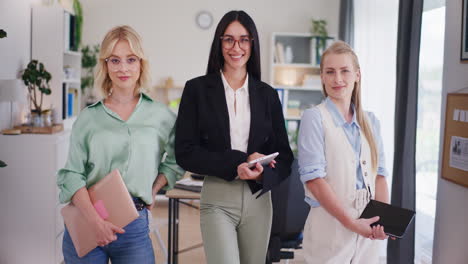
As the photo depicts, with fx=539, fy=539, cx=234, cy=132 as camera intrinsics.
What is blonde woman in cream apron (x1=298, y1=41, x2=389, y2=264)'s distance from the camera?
191 cm

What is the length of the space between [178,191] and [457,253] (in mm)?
1519

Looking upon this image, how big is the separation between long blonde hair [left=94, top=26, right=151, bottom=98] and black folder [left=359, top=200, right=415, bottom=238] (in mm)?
928

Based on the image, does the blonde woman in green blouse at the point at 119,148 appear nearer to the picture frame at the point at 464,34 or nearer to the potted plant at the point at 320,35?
the picture frame at the point at 464,34

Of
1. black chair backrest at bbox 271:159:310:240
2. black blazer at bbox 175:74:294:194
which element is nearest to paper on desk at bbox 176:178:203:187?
black chair backrest at bbox 271:159:310:240

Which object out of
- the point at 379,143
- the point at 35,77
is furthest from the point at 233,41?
the point at 35,77

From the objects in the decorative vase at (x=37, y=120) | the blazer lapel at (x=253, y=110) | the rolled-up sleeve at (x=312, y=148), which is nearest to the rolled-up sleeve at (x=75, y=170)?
the blazer lapel at (x=253, y=110)

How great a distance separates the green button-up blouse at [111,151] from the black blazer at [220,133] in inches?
4.7

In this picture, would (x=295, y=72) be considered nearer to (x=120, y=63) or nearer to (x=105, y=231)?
(x=120, y=63)

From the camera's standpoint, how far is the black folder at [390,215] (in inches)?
73.0

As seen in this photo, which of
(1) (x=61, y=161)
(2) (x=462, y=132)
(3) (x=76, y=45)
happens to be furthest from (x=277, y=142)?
(3) (x=76, y=45)

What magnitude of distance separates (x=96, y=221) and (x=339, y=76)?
1.01 m

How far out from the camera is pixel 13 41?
4.25 m

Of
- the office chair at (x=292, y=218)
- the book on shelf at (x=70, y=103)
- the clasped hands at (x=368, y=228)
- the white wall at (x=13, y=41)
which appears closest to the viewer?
the clasped hands at (x=368, y=228)

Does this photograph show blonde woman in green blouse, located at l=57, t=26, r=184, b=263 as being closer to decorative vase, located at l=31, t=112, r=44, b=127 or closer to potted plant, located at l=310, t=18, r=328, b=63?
decorative vase, located at l=31, t=112, r=44, b=127
